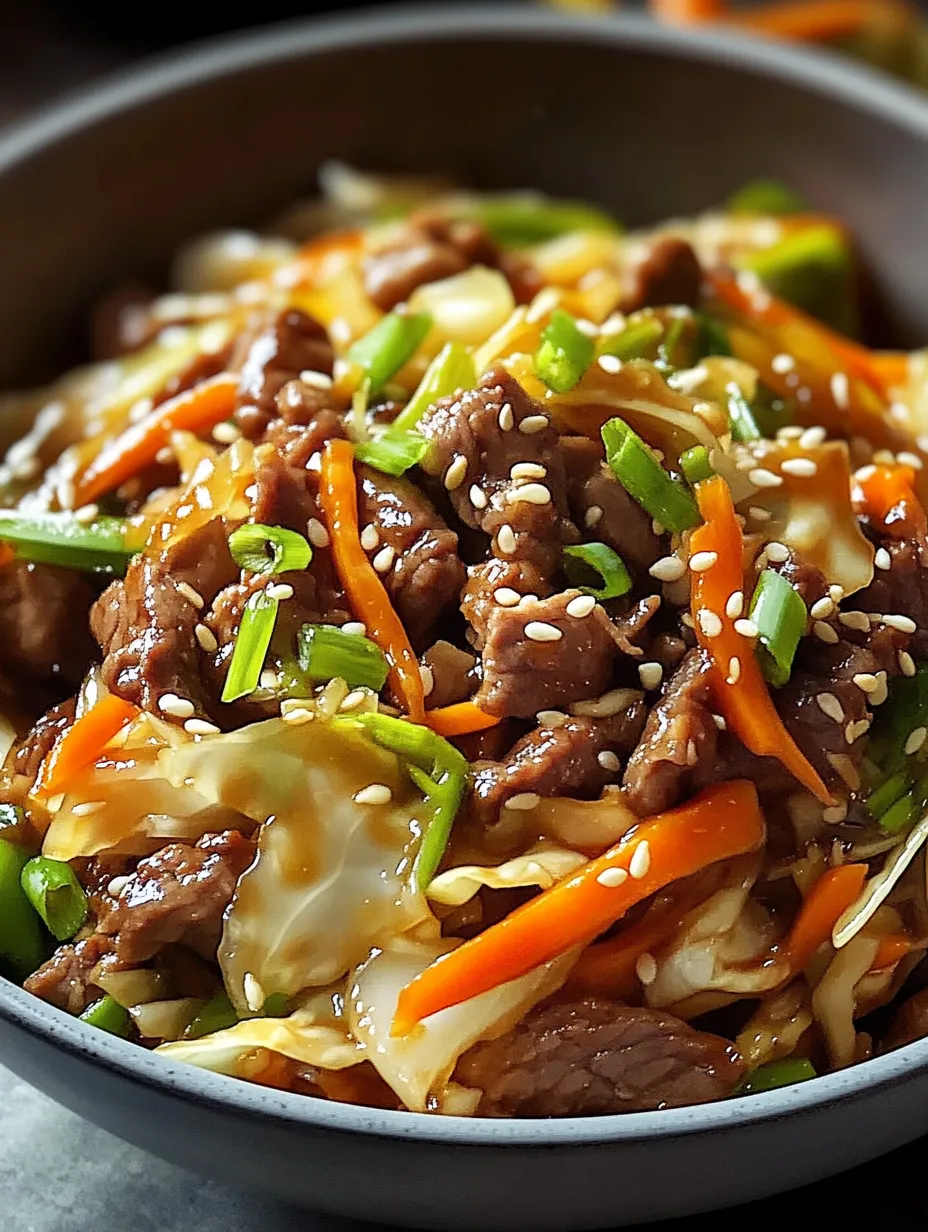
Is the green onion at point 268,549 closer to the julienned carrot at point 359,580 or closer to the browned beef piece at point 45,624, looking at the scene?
the julienned carrot at point 359,580

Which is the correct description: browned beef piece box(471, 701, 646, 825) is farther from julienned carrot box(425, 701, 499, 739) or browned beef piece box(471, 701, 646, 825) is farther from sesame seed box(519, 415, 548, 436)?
sesame seed box(519, 415, 548, 436)

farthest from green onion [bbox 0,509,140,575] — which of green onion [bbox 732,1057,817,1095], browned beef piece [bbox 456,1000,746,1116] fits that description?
green onion [bbox 732,1057,817,1095]

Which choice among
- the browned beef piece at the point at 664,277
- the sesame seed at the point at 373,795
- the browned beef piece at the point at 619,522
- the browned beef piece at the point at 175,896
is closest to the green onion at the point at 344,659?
the sesame seed at the point at 373,795

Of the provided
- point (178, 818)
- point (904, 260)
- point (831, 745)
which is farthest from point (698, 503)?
point (904, 260)

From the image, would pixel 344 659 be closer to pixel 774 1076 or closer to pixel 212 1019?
pixel 212 1019

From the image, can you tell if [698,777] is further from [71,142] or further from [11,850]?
[71,142]
